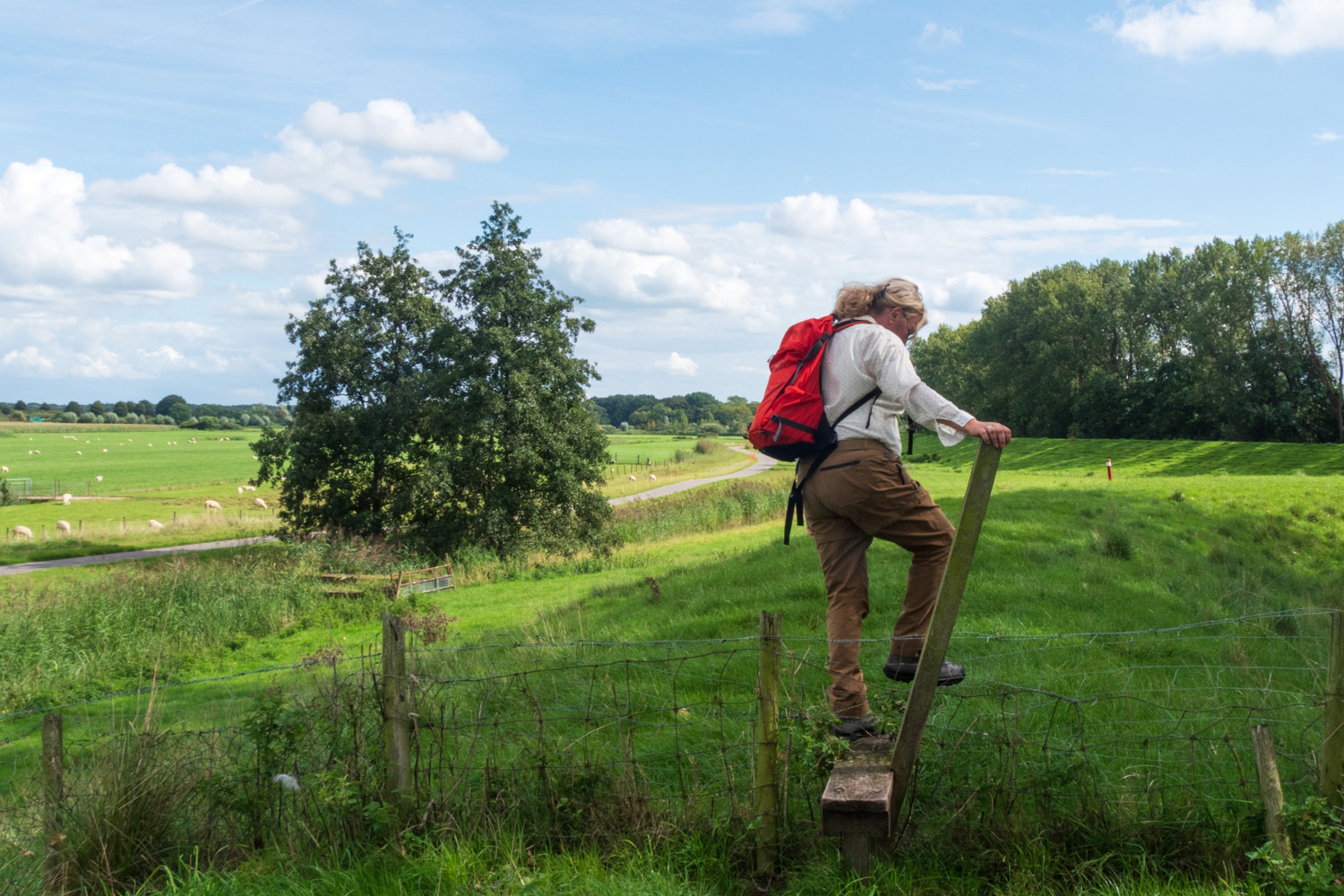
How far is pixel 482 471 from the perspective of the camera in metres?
30.1

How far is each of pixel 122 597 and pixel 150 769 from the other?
55.3 ft

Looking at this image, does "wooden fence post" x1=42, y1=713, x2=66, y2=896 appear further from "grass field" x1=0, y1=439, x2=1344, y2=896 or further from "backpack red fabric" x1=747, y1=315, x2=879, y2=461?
"backpack red fabric" x1=747, y1=315, x2=879, y2=461

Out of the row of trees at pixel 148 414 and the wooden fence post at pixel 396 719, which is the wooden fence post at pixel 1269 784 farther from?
the row of trees at pixel 148 414

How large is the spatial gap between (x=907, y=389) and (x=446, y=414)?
26.6m

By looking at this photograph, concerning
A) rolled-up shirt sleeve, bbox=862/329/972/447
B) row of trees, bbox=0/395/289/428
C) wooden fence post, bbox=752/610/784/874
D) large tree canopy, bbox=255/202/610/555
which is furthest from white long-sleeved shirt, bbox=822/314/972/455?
row of trees, bbox=0/395/289/428

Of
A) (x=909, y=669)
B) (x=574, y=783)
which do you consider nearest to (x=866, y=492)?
(x=909, y=669)

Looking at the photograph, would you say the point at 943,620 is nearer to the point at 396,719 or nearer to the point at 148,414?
the point at 396,719

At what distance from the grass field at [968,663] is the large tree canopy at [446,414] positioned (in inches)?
187

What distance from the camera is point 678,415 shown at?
187000 millimetres

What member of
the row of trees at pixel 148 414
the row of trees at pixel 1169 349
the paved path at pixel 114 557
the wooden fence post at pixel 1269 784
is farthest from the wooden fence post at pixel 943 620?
the row of trees at pixel 148 414

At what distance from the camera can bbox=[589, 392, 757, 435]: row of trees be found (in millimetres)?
175875

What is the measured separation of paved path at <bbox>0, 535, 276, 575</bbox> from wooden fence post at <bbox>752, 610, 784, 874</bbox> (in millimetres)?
32879

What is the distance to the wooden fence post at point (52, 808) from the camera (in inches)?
163

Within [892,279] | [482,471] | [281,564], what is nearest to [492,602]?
[281,564]
